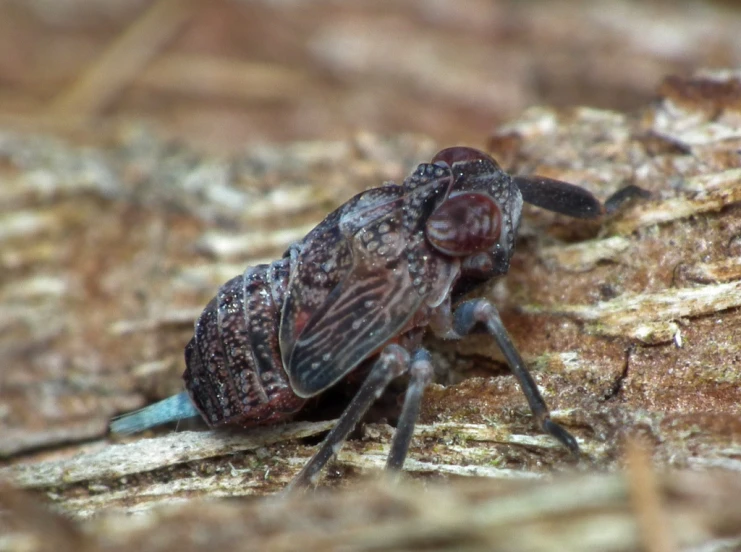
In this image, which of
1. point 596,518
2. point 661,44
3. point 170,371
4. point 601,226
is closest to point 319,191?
point 170,371

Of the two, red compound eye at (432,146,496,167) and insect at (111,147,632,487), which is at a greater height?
red compound eye at (432,146,496,167)

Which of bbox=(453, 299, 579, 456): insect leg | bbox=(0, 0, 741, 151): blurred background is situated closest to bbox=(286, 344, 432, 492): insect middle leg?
bbox=(453, 299, 579, 456): insect leg

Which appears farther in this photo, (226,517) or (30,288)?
(30,288)

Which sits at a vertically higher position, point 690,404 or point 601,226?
point 601,226

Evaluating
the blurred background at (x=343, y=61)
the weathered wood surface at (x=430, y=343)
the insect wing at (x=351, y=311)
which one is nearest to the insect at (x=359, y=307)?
the insect wing at (x=351, y=311)

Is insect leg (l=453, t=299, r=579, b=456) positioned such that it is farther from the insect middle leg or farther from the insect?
the insect middle leg

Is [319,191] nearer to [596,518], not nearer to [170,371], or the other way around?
[170,371]

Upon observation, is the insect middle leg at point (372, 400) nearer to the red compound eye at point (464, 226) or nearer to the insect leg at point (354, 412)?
the insect leg at point (354, 412)
